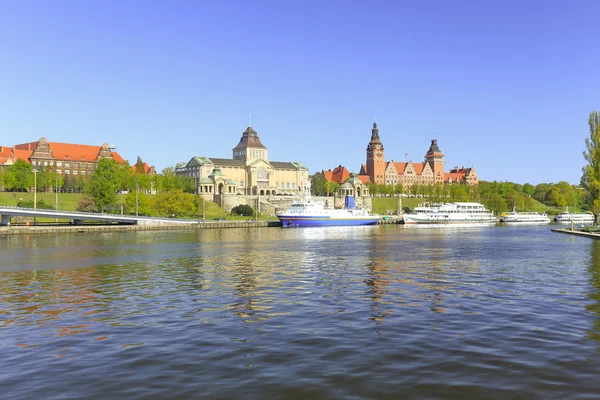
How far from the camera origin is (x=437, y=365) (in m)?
16.6

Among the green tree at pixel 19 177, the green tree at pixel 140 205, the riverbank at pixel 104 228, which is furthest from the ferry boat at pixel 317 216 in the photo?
the green tree at pixel 19 177

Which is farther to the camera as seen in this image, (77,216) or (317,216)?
(317,216)

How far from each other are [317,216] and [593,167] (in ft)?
225

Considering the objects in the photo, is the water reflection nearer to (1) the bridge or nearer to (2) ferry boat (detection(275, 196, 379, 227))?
(2) ferry boat (detection(275, 196, 379, 227))

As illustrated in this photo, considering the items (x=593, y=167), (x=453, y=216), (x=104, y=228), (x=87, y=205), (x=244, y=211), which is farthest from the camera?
(x=244, y=211)

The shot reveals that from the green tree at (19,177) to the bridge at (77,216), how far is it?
166 feet

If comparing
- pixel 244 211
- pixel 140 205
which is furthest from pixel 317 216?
pixel 140 205

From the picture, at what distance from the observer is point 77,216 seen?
10869 cm

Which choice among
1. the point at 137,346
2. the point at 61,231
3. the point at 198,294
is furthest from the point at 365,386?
the point at 61,231

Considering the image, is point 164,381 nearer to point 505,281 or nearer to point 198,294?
point 198,294

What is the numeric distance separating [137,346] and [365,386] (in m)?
8.81

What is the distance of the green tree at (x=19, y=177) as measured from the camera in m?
157

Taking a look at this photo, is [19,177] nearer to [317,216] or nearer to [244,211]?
[244,211]

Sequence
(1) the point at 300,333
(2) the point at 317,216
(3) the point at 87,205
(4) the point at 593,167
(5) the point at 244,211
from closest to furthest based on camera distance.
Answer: (1) the point at 300,333 < (4) the point at 593,167 < (2) the point at 317,216 < (3) the point at 87,205 < (5) the point at 244,211
